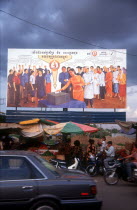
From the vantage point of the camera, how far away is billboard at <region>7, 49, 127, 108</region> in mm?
27281

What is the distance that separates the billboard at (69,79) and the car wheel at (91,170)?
48.1 ft

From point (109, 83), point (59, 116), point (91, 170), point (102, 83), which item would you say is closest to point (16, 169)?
point (91, 170)

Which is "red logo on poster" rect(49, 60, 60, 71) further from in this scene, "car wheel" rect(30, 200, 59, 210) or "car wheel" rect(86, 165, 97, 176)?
"car wheel" rect(30, 200, 59, 210)

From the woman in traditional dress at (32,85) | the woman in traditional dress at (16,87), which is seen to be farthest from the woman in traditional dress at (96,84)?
the woman in traditional dress at (16,87)

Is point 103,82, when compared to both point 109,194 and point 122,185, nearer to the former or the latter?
point 122,185

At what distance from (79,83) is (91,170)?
15355 mm

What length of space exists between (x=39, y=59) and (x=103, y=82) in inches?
241

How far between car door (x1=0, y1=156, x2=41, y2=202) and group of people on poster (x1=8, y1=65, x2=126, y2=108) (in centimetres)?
2187

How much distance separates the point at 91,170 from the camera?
13000 mm

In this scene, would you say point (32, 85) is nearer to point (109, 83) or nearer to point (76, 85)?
point (76, 85)

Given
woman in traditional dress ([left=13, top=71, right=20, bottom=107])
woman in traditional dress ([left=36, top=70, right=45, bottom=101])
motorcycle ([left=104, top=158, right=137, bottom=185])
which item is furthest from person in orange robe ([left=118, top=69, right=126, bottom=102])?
motorcycle ([left=104, top=158, right=137, bottom=185])

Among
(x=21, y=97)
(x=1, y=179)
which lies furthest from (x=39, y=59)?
(x=1, y=179)

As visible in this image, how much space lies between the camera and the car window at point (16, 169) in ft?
18.0

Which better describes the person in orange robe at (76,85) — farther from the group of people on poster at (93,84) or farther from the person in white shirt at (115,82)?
the person in white shirt at (115,82)
